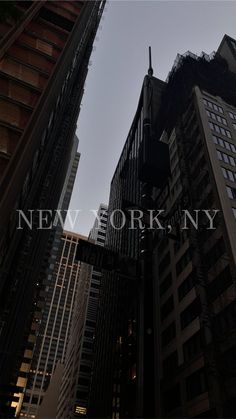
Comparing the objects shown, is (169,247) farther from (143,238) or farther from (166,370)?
(143,238)

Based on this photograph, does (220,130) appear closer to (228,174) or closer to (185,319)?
(228,174)

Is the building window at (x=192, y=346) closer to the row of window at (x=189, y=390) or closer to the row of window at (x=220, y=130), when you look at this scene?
the row of window at (x=189, y=390)

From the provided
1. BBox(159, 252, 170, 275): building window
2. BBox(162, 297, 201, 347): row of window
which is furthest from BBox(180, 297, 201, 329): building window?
BBox(159, 252, 170, 275): building window

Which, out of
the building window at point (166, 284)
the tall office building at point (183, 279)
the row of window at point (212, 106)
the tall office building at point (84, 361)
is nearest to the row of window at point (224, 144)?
the tall office building at point (183, 279)

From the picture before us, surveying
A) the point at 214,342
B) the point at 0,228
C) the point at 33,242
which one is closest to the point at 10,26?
the point at 0,228

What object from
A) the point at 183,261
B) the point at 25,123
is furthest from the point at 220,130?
the point at 25,123

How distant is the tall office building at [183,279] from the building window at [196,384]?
0.29 feet

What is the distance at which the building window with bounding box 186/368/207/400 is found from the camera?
31.2 metres

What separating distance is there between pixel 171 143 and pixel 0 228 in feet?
161

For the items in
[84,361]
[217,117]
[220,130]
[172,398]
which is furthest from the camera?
[84,361]

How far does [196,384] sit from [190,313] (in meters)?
7.17

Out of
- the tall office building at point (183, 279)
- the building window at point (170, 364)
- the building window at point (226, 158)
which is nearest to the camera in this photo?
the tall office building at point (183, 279)

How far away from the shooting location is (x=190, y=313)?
123ft

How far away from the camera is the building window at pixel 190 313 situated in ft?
118
